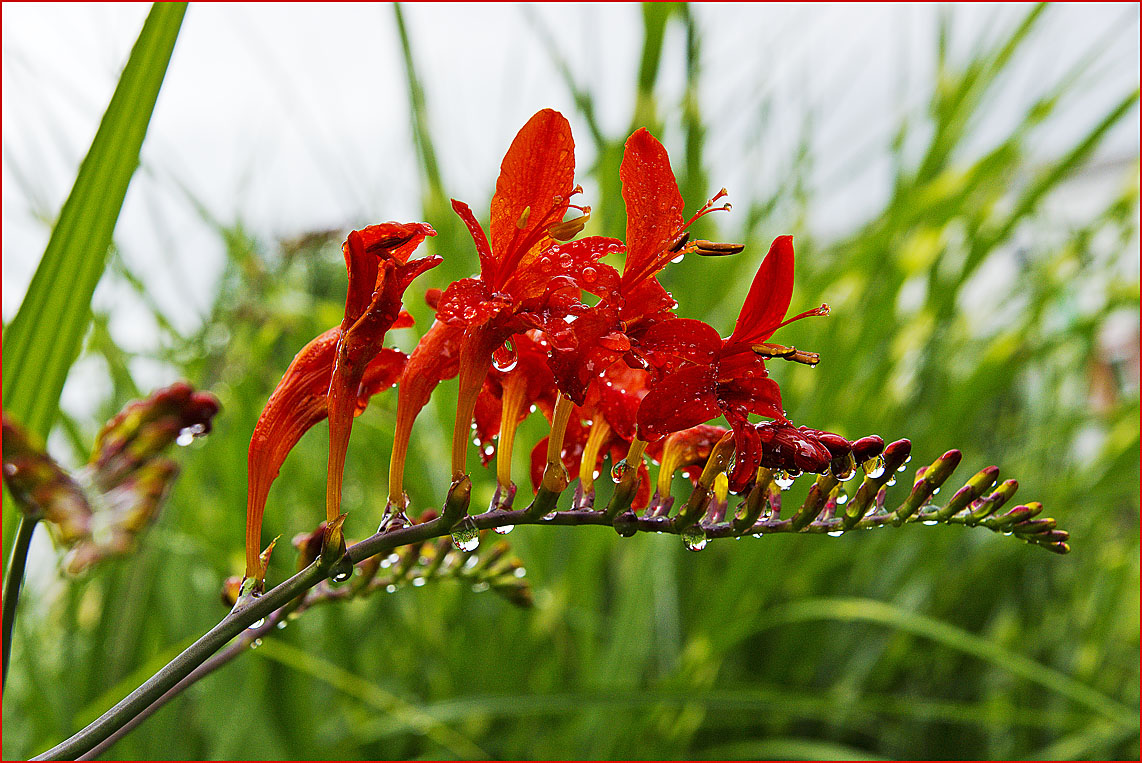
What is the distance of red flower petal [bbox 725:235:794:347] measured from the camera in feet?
0.75

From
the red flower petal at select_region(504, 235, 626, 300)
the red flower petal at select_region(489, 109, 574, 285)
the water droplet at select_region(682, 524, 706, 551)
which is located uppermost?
the red flower petal at select_region(489, 109, 574, 285)

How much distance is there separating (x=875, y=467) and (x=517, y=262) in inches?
4.9

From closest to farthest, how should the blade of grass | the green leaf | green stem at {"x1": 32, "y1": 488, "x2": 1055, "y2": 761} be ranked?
green stem at {"x1": 32, "y1": 488, "x2": 1055, "y2": 761} → the green leaf → the blade of grass

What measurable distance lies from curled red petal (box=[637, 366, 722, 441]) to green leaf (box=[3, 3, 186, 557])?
24 centimetres

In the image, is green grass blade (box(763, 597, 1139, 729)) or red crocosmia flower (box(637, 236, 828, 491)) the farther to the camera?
green grass blade (box(763, 597, 1139, 729))

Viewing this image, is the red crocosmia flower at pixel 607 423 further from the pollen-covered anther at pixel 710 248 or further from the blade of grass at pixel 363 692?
the blade of grass at pixel 363 692

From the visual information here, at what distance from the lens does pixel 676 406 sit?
Answer: 0.72 ft

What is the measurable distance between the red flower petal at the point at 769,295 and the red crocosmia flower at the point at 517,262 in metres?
0.04

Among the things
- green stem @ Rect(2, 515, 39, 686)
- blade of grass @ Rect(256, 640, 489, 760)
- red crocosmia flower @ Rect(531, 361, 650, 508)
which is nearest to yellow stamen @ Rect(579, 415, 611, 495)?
red crocosmia flower @ Rect(531, 361, 650, 508)

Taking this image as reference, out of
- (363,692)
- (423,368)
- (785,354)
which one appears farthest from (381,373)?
(363,692)

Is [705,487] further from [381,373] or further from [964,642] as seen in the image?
[964,642]

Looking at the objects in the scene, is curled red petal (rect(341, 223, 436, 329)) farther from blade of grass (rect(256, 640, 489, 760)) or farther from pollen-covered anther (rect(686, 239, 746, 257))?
blade of grass (rect(256, 640, 489, 760))

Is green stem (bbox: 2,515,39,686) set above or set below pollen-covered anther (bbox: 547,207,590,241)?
below

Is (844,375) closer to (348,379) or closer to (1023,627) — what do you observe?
(348,379)
